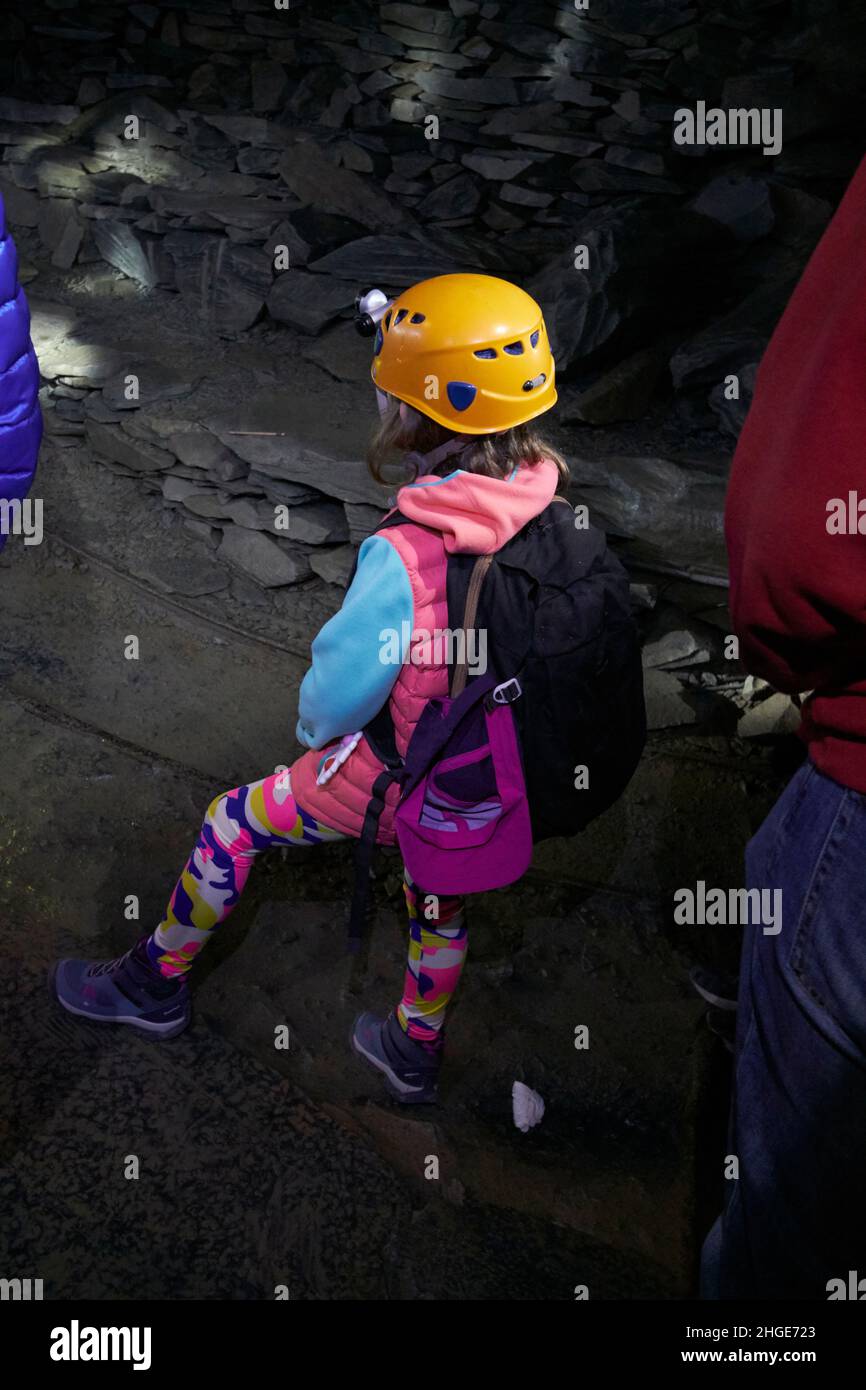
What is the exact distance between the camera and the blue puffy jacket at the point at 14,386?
188 centimetres

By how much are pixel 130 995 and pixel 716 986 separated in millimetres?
1600

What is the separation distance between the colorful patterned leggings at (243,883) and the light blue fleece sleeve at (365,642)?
13.0 inches

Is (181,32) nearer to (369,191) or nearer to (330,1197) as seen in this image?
(369,191)

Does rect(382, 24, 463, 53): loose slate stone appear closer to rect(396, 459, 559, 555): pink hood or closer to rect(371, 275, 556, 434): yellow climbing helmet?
rect(371, 275, 556, 434): yellow climbing helmet

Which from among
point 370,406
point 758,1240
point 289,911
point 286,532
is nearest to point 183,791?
point 289,911

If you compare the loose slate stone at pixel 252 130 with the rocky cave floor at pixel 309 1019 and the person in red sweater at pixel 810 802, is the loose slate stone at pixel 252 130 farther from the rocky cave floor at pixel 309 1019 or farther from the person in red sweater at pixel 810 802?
the person in red sweater at pixel 810 802

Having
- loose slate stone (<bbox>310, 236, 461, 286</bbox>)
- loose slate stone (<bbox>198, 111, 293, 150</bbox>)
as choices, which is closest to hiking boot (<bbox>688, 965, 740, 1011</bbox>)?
loose slate stone (<bbox>310, 236, 461, 286</bbox>)

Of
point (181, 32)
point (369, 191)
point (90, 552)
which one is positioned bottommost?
point (90, 552)

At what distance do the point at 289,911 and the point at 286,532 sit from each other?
7.05 ft

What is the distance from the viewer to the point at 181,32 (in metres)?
6.53

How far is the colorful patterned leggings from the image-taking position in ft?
8.27

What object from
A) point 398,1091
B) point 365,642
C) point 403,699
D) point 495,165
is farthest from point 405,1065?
point 495,165

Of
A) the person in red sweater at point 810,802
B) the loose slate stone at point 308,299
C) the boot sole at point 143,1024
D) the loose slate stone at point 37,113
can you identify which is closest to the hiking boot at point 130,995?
the boot sole at point 143,1024

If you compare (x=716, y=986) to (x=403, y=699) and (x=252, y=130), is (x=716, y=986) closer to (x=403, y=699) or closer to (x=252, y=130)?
(x=403, y=699)
